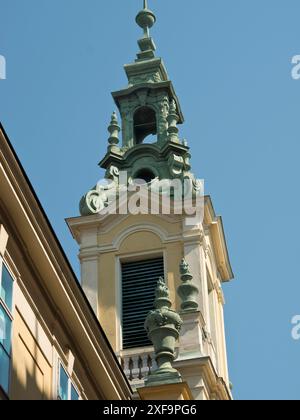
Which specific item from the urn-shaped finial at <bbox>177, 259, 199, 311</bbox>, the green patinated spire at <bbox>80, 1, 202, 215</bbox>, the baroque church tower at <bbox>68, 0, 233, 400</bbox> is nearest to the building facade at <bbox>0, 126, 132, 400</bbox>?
the urn-shaped finial at <bbox>177, 259, 199, 311</bbox>

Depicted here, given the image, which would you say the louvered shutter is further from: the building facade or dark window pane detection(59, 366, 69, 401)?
dark window pane detection(59, 366, 69, 401)

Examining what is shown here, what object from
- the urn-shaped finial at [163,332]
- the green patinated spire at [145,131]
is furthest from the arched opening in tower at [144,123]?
the urn-shaped finial at [163,332]

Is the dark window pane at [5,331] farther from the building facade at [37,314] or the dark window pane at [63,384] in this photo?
the dark window pane at [63,384]

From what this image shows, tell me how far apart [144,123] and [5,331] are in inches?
1206

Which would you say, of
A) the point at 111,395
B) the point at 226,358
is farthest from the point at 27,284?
the point at 226,358

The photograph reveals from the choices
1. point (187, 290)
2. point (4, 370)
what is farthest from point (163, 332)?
point (187, 290)

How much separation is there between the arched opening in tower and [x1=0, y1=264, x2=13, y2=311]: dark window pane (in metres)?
29.3

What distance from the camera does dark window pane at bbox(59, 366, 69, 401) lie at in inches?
834

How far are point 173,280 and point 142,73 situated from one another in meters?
10.8

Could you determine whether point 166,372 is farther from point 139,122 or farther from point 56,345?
point 139,122

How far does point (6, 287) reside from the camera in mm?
19172

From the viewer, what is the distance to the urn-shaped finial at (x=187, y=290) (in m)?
34.6

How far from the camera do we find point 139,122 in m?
48.8

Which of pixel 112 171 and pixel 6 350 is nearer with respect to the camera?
pixel 6 350
